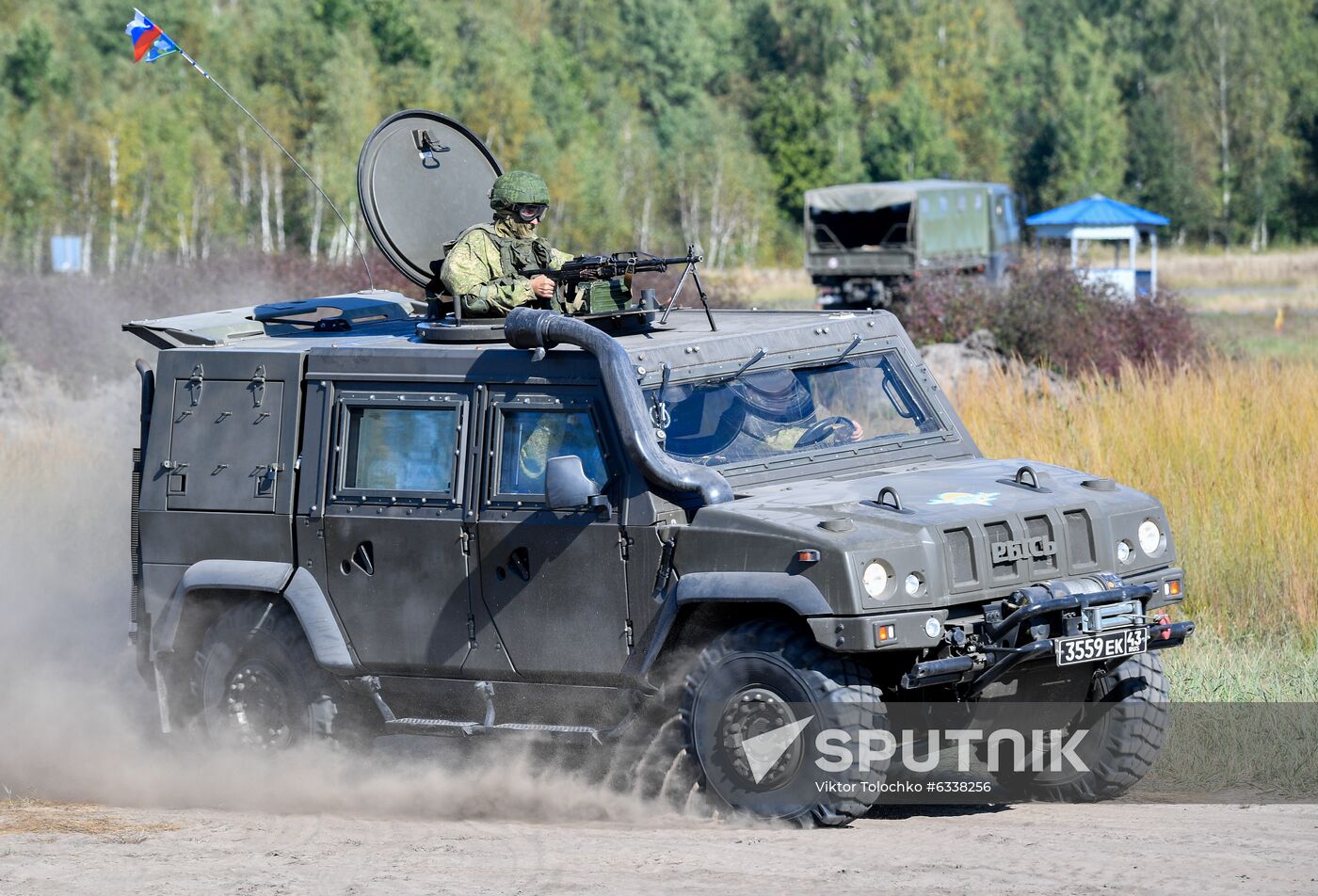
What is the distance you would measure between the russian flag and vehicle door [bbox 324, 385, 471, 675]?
11.2 ft

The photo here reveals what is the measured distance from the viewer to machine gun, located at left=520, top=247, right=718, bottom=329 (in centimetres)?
842

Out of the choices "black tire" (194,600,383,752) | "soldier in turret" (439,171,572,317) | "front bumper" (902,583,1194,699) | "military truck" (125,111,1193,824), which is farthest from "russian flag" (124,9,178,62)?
"front bumper" (902,583,1194,699)

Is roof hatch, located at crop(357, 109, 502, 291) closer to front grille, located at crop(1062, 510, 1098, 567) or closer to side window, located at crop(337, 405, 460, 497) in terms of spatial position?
side window, located at crop(337, 405, 460, 497)

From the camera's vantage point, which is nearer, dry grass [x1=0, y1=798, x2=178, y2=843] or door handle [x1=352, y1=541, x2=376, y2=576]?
dry grass [x1=0, y1=798, x2=178, y2=843]

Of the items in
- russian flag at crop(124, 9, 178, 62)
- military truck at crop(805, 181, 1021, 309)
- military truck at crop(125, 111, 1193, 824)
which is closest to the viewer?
military truck at crop(125, 111, 1193, 824)

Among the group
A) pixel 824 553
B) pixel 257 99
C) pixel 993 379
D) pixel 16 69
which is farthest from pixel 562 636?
pixel 16 69

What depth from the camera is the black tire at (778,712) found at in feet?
23.4

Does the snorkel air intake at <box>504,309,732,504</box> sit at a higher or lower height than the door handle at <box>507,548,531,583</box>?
higher

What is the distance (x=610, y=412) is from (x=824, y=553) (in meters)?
A: 1.24

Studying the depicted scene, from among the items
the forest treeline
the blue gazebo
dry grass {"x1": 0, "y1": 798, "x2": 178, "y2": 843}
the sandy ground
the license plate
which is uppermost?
the forest treeline

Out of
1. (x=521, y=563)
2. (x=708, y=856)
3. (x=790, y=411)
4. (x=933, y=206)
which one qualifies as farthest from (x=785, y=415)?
(x=933, y=206)

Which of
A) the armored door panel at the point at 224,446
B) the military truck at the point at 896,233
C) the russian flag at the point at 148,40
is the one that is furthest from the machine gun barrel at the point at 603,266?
the military truck at the point at 896,233

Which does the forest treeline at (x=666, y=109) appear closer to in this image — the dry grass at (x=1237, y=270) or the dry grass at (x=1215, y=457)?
the dry grass at (x=1237, y=270)

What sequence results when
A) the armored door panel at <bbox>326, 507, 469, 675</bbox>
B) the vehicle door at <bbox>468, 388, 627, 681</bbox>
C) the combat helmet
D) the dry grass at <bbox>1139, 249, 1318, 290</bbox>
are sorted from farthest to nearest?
the dry grass at <bbox>1139, 249, 1318, 290</bbox> → the combat helmet → the armored door panel at <bbox>326, 507, 469, 675</bbox> → the vehicle door at <bbox>468, 388, 627, 681</bbox>
